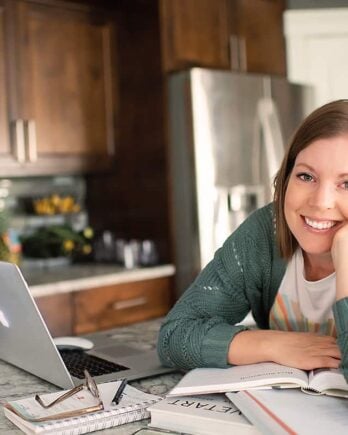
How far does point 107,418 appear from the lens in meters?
0.98

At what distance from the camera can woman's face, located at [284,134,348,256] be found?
1.20 meters

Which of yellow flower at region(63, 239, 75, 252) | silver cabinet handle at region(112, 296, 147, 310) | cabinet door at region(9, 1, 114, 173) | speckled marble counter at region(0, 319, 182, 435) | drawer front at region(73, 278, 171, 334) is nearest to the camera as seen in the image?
speckled marble counter at region(0, 319, 182, 435)

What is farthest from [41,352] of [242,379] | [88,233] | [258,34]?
[258,34]

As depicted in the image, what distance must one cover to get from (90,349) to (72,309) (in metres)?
1.41

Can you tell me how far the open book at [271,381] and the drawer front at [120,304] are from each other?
5.96ft

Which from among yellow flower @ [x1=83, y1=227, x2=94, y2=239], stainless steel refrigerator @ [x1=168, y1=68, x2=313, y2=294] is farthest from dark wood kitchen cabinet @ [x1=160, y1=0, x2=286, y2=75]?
yellow flower @ [x1=83, y1=227, x2=94, y2=239]

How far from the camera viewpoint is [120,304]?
3006mm

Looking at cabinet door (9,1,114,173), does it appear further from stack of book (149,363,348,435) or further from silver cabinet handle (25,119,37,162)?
stack of book (149,363,348,435)

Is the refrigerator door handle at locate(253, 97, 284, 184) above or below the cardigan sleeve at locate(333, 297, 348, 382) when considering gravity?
above

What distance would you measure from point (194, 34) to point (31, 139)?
3.17ft

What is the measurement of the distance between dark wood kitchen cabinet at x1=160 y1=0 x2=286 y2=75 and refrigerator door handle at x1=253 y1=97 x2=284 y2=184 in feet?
0.91

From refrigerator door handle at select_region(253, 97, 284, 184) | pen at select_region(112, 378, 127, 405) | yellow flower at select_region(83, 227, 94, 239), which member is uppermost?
refrigerator door handle at select_region(253, 97, 284, 184)

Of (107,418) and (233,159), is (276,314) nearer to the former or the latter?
(107,418)

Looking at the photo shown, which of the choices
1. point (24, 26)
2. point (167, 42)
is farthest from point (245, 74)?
point (24, 26)
